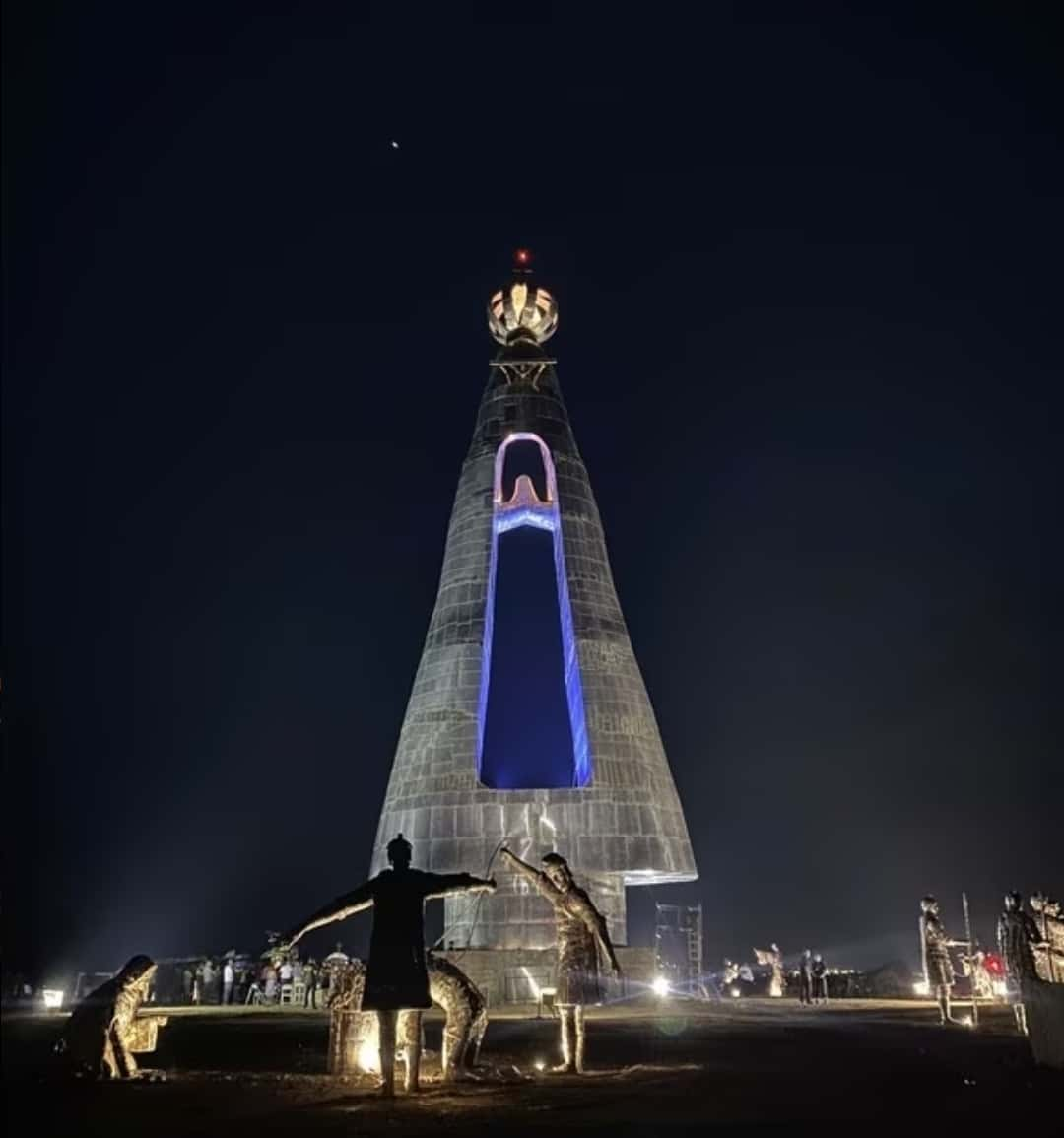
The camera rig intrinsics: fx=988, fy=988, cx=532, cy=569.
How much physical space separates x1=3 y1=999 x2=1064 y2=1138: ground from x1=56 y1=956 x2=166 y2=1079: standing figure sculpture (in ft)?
1.11

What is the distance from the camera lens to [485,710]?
2570 cm

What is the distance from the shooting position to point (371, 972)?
7.57m

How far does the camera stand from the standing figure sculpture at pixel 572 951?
9.02m

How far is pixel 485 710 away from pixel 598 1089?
18049 millimetres

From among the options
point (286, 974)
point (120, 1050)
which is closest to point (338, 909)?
point (120, 1050)

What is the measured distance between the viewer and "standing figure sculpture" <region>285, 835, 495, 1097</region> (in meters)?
7.48

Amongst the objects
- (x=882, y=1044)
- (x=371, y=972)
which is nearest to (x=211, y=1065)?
(x=371, y=972)

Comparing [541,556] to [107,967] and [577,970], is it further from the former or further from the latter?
[577,970]

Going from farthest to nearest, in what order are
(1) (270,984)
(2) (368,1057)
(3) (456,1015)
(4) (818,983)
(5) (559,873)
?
(1) (270,984), (4) (818,983), (5) (559,873), (2) (368,1057), (3) (456,1015)

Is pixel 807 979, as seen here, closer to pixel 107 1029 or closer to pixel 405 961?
pixel 405 961

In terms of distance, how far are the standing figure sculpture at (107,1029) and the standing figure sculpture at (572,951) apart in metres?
3.54

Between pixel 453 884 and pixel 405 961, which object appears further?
pixel 453 884

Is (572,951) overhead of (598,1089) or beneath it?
overhead

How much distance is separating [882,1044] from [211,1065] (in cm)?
741
